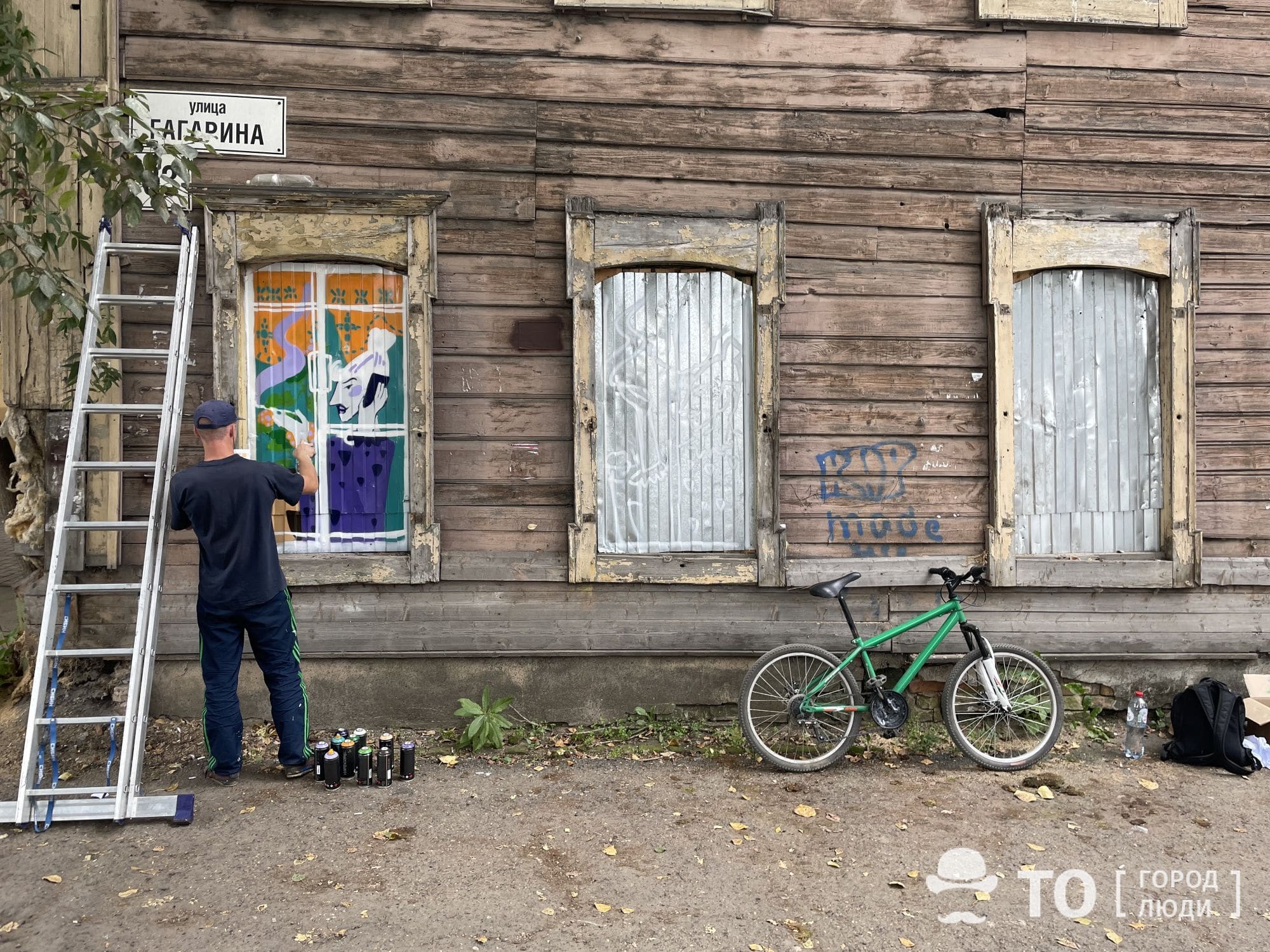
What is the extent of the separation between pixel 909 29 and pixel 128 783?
6128 mm

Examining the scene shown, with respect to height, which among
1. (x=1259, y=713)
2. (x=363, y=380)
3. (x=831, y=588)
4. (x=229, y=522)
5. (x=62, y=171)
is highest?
(x=62, y=171)

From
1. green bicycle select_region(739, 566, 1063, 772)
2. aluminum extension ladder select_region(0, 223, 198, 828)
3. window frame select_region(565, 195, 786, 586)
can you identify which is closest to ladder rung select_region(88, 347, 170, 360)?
aluminum extension ladder select_region(0, 223, 198, 828)

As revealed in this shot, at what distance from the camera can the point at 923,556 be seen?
5945 millimetres

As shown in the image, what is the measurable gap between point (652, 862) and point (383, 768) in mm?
1605

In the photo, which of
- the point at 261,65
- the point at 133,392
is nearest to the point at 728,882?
the point at 133,392

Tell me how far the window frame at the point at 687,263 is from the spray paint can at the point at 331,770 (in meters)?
1.70

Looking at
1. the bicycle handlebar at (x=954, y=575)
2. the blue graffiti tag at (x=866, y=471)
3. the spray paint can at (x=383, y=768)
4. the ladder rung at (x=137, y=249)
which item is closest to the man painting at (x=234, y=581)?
the spray paint can at (x=383, y=768)

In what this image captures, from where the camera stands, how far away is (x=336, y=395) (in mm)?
5758

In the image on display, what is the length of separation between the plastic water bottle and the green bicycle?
0.52 meters

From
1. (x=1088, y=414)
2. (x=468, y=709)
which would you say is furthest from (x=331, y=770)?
(x=1088, y=414)

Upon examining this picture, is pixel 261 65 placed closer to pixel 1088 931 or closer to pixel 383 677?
pixel 383 677

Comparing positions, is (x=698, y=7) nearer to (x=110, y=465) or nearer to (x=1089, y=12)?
(x=1089, y=12)

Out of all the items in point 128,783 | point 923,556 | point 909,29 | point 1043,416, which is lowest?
point 128,783

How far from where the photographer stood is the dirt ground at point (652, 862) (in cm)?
353
